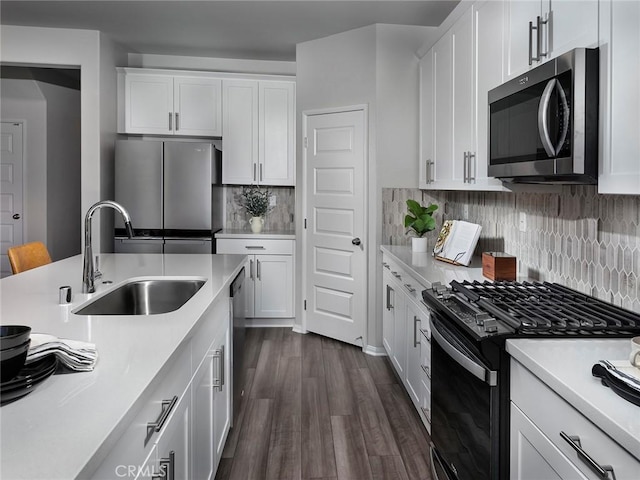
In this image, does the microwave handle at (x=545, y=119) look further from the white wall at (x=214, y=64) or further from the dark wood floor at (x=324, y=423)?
the white wall at (x=214, y=64)

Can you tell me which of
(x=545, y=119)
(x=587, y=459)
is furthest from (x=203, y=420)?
(x=545, y=119)

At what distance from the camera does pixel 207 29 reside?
4328 mm

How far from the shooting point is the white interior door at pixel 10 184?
575cm

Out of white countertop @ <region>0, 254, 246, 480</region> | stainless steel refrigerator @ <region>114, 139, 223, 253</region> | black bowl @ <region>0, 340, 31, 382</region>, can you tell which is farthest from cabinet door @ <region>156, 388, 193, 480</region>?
stainless steel refrigerator @ <region>114, 139, 223, 253</region>

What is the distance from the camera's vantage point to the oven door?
1.50 m

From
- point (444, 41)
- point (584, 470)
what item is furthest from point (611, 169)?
point (444, 41)

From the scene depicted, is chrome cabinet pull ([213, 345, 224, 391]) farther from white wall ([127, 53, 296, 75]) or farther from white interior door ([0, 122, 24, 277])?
white interior door ([0, 122, 24, 277])

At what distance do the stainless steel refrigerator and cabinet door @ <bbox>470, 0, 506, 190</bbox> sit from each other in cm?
263

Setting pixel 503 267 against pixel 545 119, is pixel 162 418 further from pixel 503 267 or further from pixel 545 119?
pixel 503 267

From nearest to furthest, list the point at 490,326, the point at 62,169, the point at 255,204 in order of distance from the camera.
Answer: the point at 490,326 → the point at 255,204 → the point at 62,169

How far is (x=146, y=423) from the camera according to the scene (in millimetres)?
1109

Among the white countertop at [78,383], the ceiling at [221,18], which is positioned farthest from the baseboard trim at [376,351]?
the ceiling at [221,18]

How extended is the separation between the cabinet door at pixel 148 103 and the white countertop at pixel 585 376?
433 centimetres

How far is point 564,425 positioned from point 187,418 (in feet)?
3.55
